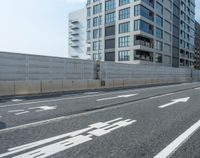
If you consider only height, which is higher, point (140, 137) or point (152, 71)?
point (152, 71)

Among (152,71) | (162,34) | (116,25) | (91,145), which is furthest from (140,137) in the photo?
(162,34)

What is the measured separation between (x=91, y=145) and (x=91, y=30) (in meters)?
63.0

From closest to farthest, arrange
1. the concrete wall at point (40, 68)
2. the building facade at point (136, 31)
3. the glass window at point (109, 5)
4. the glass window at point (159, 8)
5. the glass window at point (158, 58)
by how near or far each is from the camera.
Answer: the concrete wall at point (40, 68), the building facade at point (136, 31), the glass window at point (109, 5), the glass window at point (158, 58), the glass window at point (159, 8)

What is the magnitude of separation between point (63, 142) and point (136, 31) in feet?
165

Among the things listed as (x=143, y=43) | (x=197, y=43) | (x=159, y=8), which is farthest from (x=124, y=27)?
(x=197, y=43)

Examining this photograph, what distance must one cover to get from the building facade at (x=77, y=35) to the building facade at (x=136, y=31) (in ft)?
75.5

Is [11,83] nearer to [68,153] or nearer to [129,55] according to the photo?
[68,153]

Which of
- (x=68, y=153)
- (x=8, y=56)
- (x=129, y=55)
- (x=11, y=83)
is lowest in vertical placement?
(x=68, y=153)

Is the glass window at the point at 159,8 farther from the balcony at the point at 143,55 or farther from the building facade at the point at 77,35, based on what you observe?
the building facade at the point at 77,35

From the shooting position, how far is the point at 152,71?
3591cm

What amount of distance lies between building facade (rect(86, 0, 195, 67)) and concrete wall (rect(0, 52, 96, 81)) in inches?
979

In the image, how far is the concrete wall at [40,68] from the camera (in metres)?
15.3

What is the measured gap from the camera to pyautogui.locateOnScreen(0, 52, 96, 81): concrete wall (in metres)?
15.3

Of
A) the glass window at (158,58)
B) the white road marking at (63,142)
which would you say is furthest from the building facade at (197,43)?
the white road marking at (63,142)
